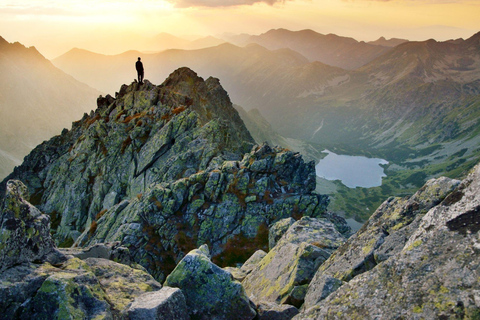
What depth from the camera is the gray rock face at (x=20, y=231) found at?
43.4 feet

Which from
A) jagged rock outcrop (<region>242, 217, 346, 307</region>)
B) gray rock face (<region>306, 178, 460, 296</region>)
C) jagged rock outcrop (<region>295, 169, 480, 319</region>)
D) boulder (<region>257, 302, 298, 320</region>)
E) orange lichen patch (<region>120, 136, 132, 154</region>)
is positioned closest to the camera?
jagged rock outcrop (<region>295, 169, 480, 319</region>)

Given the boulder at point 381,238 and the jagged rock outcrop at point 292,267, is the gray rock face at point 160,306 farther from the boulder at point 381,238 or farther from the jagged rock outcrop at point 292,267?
the jagged rock outcrop at point 292,267

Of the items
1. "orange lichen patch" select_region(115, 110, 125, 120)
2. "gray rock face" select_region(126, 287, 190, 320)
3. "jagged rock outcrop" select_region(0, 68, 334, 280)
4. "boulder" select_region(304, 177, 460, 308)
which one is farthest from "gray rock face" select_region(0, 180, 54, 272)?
"orange lichen patch" select_region(115, 110, 125, 120)

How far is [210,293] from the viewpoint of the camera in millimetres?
15453

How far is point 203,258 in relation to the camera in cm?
1631

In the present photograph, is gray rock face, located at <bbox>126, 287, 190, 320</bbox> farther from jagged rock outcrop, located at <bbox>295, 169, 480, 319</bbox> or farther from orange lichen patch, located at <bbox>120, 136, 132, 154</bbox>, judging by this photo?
orange lichen patch, located at <bbox>120, 136, 132, 154</bbox>

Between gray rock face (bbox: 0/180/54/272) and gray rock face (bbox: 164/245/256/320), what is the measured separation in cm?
649

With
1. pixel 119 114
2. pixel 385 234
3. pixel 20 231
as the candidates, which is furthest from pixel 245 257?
pixel 119 114

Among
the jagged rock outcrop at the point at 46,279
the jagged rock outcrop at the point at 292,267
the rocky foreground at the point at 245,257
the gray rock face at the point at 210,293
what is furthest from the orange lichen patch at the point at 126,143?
the gray rock face at the point at 210,293

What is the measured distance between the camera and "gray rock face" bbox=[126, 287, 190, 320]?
42.3 ft

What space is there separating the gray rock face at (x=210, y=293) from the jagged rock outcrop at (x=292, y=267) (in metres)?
3.18

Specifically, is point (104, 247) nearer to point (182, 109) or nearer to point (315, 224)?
point (315, 224)

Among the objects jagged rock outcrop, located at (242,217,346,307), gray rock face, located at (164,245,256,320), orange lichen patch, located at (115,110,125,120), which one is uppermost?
orange lichen patch, located at (115,110,125,120)

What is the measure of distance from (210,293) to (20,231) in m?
9.20
